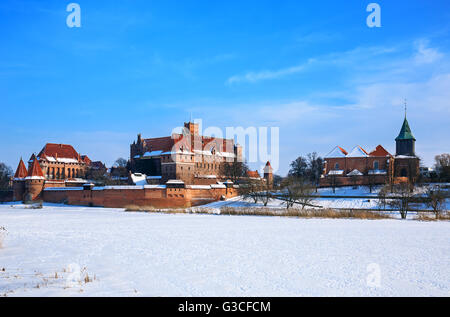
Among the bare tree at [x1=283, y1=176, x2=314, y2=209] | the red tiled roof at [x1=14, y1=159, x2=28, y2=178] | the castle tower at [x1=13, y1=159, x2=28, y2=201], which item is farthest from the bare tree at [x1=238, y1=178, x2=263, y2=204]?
the red tiled roof at [x1=14, y1=159, x2=28, y2=178]

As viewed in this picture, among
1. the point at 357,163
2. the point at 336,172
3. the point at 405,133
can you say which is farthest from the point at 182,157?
the point at 405,133

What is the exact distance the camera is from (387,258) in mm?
10750

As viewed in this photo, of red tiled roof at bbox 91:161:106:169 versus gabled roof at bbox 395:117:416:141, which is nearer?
gabled roof at bbox 395:117:416:141

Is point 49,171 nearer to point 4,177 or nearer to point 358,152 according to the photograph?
point 4,177

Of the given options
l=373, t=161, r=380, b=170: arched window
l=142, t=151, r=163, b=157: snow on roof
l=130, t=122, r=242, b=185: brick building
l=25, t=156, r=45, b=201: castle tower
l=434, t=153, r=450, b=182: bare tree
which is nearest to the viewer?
l=434, t=153, r=450, b=182: bare tree

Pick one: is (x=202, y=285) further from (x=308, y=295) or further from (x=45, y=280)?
(x=45, y=280)

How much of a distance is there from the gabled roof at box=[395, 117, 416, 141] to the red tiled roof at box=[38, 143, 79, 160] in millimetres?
47435

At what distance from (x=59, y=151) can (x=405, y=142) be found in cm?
4892

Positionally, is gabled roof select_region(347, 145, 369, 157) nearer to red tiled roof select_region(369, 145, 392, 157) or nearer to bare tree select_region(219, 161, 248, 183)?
red tiled roof select_region(369, 145, 392, 157)

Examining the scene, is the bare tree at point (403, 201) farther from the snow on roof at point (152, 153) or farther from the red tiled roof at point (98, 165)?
the red tiled roof at point (98, 165)

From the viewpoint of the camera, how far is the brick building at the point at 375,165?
48.3m

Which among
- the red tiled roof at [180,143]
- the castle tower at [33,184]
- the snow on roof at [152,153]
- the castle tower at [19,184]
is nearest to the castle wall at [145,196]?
the castle tower at [33,184]

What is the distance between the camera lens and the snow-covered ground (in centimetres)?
765
